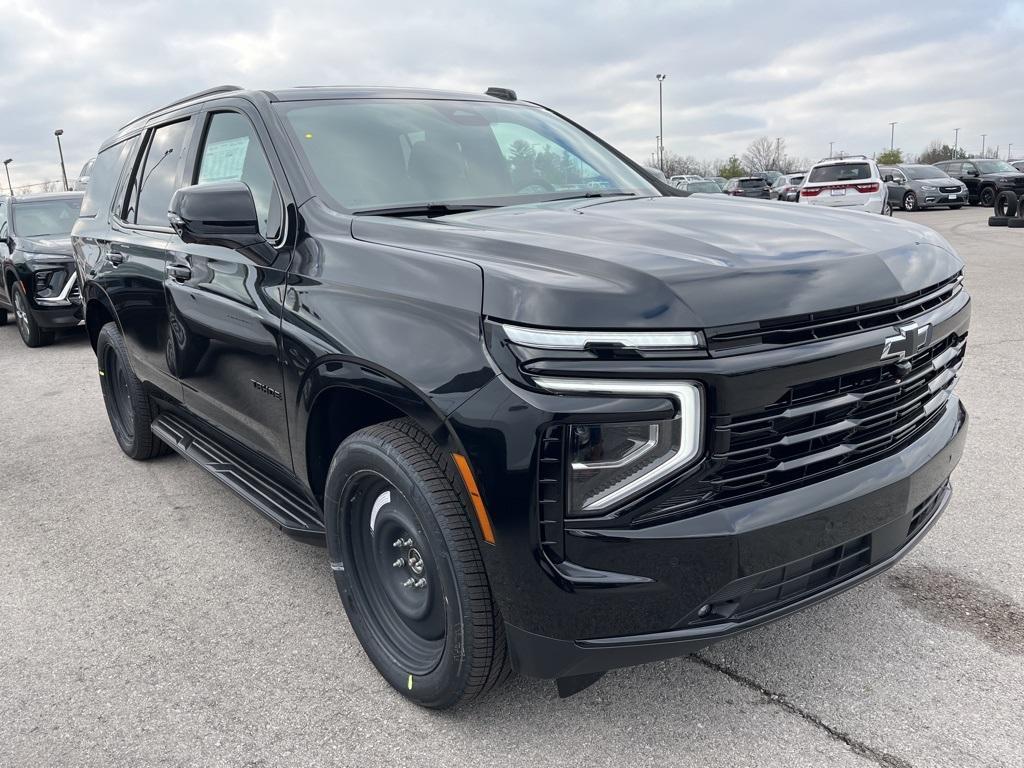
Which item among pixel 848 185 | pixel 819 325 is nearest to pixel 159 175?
pixel 819 325

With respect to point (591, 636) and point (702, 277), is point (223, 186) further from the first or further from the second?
point (591, 636)

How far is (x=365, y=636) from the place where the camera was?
278 cm

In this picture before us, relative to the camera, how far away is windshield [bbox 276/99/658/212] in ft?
10.1

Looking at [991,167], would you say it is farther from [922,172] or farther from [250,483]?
[250,483]

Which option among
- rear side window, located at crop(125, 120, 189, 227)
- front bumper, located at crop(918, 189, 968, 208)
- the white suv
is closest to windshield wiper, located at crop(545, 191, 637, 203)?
rear side window, located at crop(125, 120, 189, 227)

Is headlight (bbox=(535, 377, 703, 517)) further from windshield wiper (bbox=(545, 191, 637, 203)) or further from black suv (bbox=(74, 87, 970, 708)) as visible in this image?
windshield wiper (bbox=(545, 191, 637, 203))

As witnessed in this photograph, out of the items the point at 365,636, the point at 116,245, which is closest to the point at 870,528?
the point at 365,636

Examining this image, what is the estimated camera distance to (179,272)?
3.66 m

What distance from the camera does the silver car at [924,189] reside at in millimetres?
25906

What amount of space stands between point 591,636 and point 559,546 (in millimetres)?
247

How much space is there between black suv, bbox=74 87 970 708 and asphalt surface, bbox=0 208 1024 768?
0.24m

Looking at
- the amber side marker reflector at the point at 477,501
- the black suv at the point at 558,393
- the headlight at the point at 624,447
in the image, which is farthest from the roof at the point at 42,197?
the headlight at the point at 624,447

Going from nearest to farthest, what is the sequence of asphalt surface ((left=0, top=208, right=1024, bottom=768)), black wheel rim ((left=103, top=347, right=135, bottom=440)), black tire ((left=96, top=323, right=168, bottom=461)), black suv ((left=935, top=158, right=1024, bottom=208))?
1. asphalt surface ((left=0, top=208, right=1024, bottom=768))
2. black tire ((left=96, top=323, right=168, bottom=461))
3. black wheel rim ((left=103, top=347, right=135, bottom=440))
4. black suv ((left=935, top=158, right=1024, bottom=208))

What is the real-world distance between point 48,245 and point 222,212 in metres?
8.52
